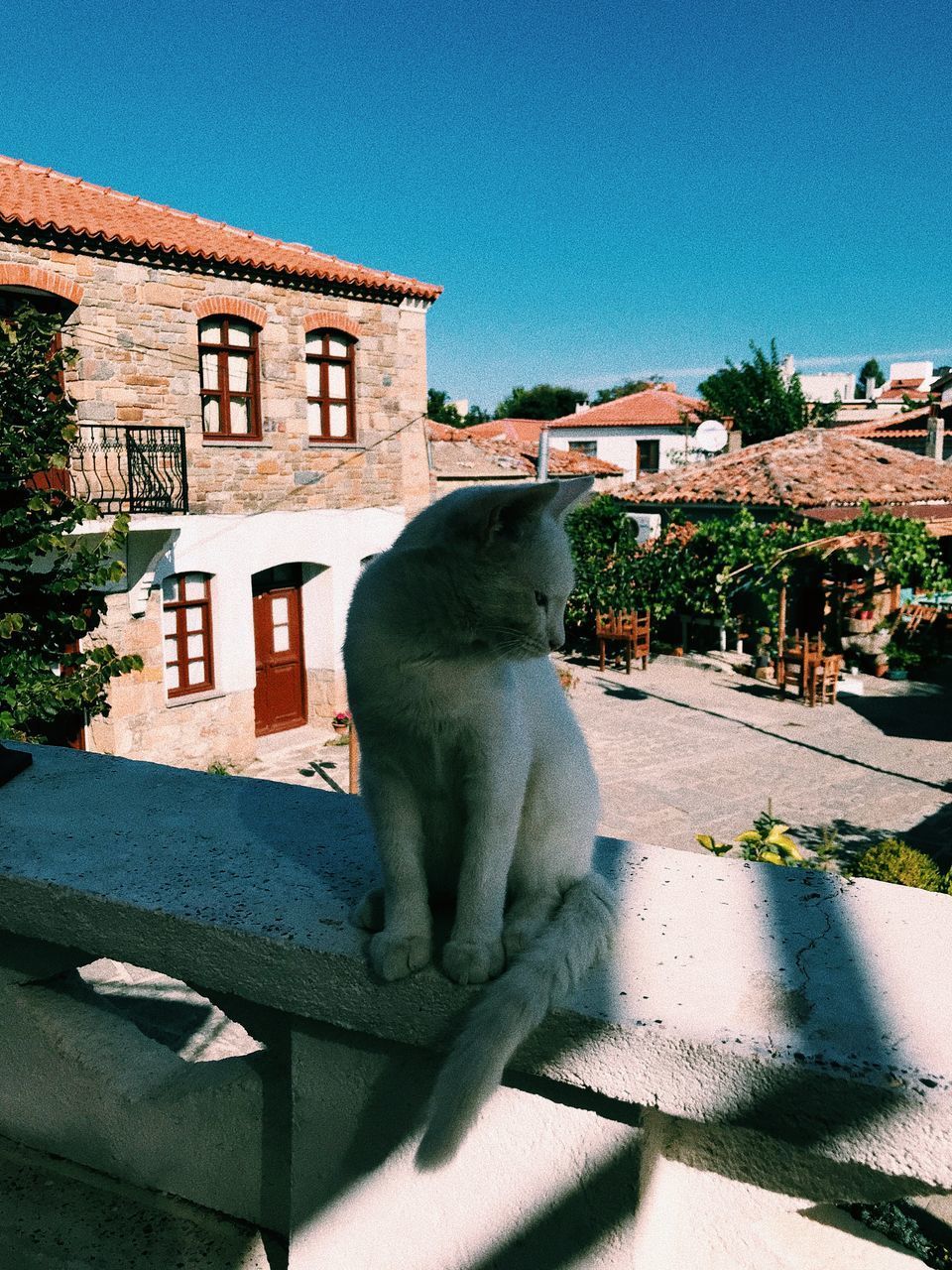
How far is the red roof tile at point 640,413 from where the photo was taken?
36.1 metres

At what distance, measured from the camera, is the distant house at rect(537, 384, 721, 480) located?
36.2 meters

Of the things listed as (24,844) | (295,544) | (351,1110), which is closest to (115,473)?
(295,544)

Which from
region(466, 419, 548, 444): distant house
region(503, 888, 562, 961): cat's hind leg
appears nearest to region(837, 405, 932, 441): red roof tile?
region(466, 419, 548, 444): distant house

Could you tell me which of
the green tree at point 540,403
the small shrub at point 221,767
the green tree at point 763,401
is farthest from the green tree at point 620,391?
the small shrub at point 221,767

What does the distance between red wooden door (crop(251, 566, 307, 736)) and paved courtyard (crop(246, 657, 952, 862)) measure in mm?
923

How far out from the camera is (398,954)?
1.29 meters

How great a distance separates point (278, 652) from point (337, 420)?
3460mm

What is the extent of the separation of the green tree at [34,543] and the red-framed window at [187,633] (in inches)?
203

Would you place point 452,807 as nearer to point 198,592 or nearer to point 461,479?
point 198,592

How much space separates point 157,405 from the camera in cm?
1069

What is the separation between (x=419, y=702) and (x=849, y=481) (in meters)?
17.5

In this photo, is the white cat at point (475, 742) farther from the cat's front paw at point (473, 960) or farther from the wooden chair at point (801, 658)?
the wooden chair at point (801, 658)

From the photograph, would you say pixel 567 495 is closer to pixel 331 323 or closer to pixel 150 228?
pixel 150 228

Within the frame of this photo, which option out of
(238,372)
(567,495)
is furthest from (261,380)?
(567,495)
